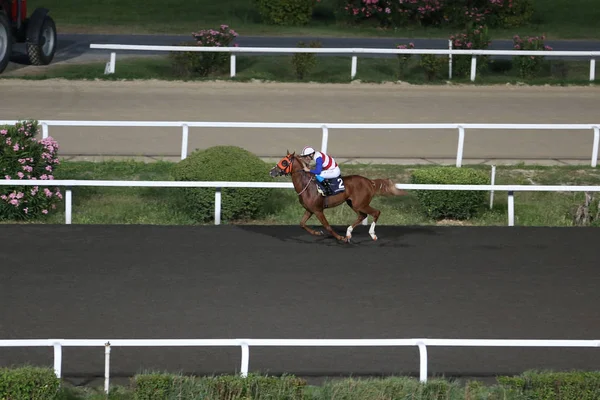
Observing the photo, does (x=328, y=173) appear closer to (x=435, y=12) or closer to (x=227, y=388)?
(x=227, y=388)

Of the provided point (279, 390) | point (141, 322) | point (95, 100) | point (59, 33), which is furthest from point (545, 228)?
point (59, 33)

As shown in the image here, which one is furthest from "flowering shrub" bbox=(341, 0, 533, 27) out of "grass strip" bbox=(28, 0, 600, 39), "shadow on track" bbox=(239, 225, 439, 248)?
"shadow on track" bbox=(239, 225, 439, 248)

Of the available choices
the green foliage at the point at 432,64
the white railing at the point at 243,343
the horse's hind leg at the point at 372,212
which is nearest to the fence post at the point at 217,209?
the horse's hind leg at the point at 372,212

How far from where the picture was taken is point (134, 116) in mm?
15328

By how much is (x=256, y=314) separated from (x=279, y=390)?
1.87m

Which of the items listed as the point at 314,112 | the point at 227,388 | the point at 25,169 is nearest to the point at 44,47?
the point at 314,112

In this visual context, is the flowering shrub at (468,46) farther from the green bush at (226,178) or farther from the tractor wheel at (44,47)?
the green bush at (226,178)

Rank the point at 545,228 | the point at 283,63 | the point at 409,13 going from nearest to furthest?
1. the point at 545,228
2. the point at 283,63
3. the point at 409,13

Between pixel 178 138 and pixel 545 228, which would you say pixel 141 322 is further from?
pixel 178 138

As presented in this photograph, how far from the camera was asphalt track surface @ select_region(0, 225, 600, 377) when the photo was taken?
7020 mm

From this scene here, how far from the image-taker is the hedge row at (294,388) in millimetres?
5848

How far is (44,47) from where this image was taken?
19.1 meters

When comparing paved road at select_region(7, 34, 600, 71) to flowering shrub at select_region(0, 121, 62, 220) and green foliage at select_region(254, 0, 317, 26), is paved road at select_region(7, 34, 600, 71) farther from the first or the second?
flowering shrub at select_region(0, 121, 62, 220)

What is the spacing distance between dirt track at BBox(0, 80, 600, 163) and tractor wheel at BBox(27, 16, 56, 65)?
1236 millimetres
